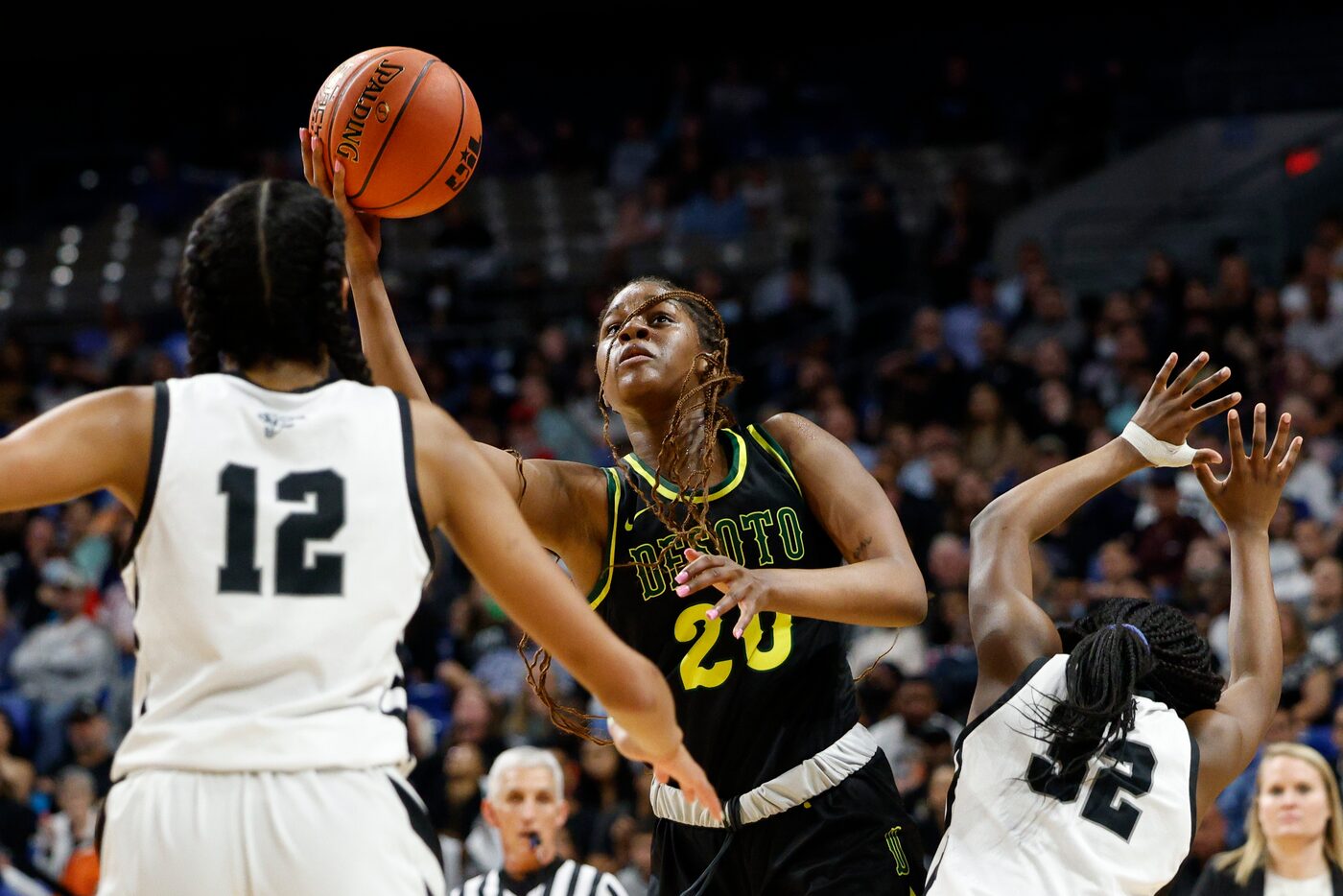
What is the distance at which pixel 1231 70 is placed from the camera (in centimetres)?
1448

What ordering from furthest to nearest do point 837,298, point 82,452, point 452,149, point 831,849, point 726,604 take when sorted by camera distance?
1. point 837,298
2. point 452,149
3. point 831,849
4. point 726,604
5. point 82,452

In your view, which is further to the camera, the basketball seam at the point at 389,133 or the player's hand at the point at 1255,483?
the player's hand at the point at 1255,483

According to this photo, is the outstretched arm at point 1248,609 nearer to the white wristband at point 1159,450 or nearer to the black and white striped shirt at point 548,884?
the white wristband at point 1159,450

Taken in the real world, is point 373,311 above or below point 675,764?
above

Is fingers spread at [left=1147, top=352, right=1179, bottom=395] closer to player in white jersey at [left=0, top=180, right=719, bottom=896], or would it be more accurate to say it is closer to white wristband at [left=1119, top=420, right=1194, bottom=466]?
white wristband at [left=1119, top=420, right=1194, bottom=466]

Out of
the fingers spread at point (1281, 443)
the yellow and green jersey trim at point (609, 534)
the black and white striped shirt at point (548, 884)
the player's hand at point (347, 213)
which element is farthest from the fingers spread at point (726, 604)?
the black and white striped shirt at point (548, 884)

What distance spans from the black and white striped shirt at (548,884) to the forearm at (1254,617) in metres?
2.48

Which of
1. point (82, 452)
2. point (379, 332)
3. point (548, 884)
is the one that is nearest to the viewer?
point (82, 452)

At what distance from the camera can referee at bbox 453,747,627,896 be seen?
5.57 m

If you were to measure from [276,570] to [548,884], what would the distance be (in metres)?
3.46

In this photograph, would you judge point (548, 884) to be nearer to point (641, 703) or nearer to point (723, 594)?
point (723, 594)

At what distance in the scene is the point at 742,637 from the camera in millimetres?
3689

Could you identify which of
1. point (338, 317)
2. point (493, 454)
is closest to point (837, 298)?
point (493, 454)

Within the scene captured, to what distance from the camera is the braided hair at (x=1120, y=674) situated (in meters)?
3.33
